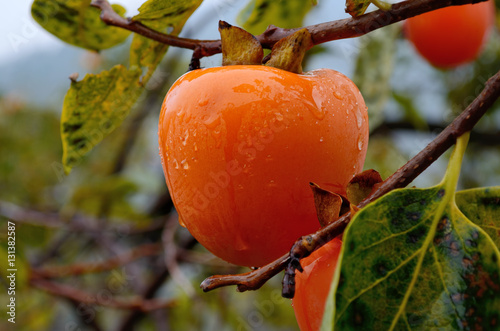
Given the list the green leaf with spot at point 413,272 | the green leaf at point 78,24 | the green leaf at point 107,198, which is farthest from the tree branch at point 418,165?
the green leaf at point 107,198

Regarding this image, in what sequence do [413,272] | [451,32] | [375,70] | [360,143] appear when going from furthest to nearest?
1. [451,32]
2. [375,70]
3. [360,143]
4. [413,272]

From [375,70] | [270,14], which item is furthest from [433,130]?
[270,14]

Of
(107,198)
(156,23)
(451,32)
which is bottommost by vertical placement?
(107,198)

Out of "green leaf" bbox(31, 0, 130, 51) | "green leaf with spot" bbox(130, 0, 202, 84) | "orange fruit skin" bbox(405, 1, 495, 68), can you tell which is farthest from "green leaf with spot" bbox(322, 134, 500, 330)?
"orange fruit skin" bbox(405, 1, 495, 68)

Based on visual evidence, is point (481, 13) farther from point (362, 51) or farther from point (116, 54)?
point (116, 54)

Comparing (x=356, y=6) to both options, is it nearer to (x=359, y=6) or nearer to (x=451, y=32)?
(x=359, y=6)

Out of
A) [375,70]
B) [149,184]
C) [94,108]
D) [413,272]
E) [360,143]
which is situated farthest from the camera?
[149,184]

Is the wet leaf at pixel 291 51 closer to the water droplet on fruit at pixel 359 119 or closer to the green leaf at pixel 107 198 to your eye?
the water droplet on fruit at pixel 359 119
